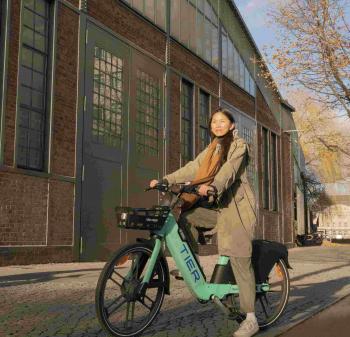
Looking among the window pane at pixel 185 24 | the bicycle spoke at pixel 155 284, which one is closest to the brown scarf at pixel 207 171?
the bicycle spoke at pixel 155 284

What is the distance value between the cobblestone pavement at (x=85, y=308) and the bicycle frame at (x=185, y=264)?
→ 0.43 meters

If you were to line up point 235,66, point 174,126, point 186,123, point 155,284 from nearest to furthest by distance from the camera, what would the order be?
point 155,284 < point 174,126 < point 186,123 < point 235,66

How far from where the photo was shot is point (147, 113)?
18.2 meters

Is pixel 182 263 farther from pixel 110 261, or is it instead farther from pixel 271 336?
pixel 271 336

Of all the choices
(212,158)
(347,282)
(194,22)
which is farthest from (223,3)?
(212,158)

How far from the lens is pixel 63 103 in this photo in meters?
14.1

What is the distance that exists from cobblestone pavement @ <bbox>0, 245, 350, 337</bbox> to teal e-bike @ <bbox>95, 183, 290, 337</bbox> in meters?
0.40

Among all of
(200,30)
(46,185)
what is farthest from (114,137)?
(200,30)

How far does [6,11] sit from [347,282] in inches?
371

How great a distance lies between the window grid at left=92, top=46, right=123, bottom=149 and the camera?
15.5 metres

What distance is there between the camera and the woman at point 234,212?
4516mm

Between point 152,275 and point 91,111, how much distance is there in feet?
37.3

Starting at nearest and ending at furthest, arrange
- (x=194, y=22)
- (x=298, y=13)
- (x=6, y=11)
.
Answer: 1. (x=6, y=11)
2. (x=298, y=13)
3. (x=194, y=22)

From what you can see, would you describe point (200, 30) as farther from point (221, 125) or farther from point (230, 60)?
point (221, 125)
